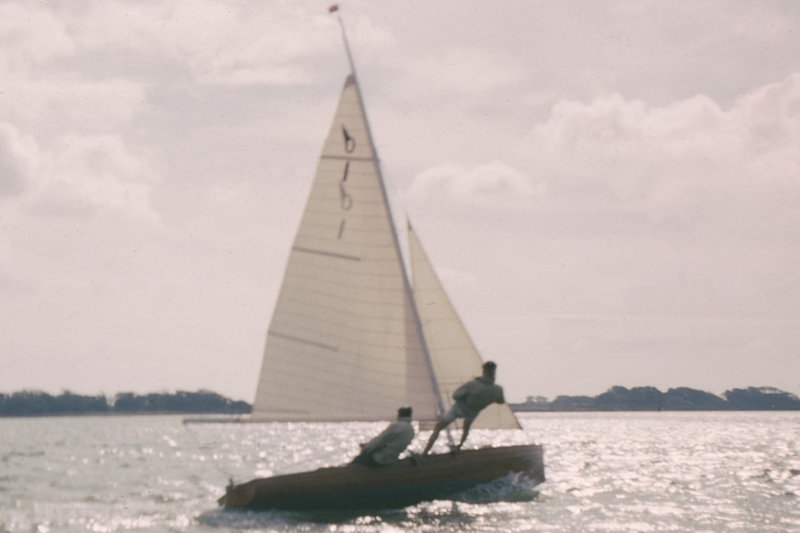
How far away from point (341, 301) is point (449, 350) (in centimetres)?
375

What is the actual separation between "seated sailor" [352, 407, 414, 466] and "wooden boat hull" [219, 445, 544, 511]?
6.7 inches

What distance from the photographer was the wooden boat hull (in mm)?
22609

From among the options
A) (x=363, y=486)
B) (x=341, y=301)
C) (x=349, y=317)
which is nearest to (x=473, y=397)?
(x=363, y=486)

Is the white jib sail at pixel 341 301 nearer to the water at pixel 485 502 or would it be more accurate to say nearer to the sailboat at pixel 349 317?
the sailboat at pixel 349 317

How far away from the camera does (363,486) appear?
22906 millimetres

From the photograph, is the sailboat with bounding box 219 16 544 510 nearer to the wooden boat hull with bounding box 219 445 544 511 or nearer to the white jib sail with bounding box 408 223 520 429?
the wooden boat hull with bounding box 219 445 544 511

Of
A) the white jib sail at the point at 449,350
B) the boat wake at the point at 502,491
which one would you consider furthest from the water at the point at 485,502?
the white jib sail at the point at 449,350

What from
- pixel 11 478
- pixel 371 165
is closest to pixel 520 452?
pixel 371 165

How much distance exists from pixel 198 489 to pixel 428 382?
11017 millimetres

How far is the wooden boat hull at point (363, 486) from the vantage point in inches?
890

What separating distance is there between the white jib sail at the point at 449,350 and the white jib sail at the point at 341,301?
2428 millimetres

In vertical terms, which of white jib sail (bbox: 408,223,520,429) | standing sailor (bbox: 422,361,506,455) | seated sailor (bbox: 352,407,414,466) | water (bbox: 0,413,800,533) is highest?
white jib sail (bbox: 408,223,520,429)

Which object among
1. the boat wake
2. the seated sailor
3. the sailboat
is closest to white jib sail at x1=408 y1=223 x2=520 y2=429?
the boat wake

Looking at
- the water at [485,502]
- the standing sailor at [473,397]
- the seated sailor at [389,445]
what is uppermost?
the standing sailor at [473,397]
